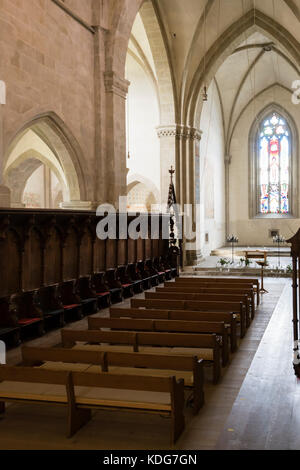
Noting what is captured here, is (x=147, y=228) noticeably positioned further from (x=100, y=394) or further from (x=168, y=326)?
(x=100, y=394)

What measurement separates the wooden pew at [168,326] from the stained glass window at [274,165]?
73.0 feet

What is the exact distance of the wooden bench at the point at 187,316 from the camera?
23.0 feet

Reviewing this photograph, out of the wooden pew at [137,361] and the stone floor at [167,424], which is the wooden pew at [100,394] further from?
the wooden pew at [137,361]

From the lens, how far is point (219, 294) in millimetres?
9047

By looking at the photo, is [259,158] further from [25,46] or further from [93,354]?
[93,354]

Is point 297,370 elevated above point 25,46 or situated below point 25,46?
below

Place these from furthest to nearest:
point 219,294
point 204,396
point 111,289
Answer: point 111,289
point 219,294
point 204,396

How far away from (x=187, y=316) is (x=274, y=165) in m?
22.3

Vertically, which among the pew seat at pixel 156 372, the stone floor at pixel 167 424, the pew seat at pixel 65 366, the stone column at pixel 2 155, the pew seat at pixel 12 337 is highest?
the stone column at pixel 2 155

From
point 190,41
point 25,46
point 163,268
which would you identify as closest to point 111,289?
point 163,268

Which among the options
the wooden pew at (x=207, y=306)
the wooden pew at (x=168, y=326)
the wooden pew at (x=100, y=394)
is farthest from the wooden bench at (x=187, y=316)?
the wooden pew at (x=100, y=394)

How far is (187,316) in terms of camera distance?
23.4 feet
